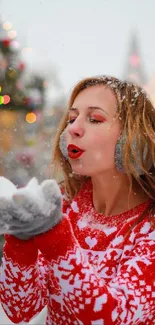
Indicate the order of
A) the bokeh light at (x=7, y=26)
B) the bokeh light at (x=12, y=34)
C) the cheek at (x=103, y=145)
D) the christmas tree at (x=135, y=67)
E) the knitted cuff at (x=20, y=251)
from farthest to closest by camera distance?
the bokeh light at (x=12, y=34)
the bokeh light at (x=7, y=26)
the christmas tree at (x=135, y=67)
the cheek at (x=103, y=145)
the knitted cuff at (x=20, y=251)

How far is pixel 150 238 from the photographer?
0.74 metres

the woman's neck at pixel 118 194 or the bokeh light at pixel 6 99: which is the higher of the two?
the bokeh light at pixel 6 99

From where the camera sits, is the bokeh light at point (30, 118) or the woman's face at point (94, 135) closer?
the woman's face at point (94, 135)

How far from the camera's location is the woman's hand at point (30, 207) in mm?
520

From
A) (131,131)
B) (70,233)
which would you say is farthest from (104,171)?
(70,233)

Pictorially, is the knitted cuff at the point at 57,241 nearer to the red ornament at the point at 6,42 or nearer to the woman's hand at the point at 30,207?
the woman's hand at the point at 30,207

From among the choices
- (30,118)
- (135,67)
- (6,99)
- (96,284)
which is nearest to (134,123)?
(135,67)

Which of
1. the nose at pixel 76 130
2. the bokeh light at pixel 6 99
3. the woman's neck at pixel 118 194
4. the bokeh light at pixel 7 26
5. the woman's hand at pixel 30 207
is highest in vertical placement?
the bokeh light at pixel 7 26

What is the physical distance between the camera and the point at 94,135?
0.73 m

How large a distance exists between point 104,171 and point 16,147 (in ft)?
3.91

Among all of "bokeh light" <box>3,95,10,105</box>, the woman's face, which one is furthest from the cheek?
"bokeh light" <box>3,95,10,105</box>

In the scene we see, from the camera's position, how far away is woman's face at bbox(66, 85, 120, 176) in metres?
0.73

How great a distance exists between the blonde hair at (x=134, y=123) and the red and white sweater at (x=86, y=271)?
73mm

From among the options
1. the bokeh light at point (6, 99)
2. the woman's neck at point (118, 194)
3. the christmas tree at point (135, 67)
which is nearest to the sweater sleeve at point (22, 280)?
the woman's neck at point (118, 194)
